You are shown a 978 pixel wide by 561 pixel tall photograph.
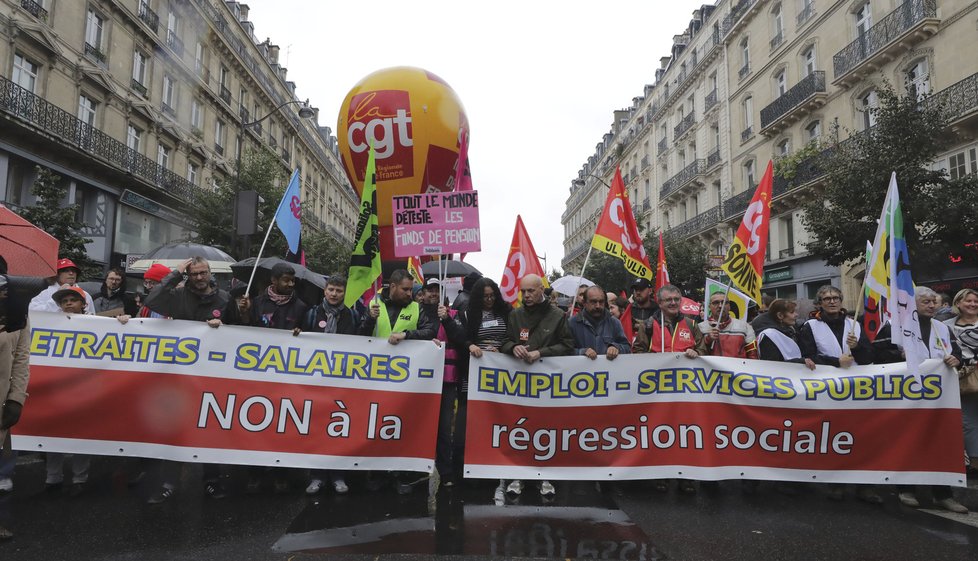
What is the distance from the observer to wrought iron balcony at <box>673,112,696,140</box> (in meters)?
38.7

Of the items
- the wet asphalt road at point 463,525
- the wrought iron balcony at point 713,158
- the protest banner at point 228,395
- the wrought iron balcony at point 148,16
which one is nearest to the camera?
the wet asphalt road at point 463,525

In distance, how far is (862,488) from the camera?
16.4ft

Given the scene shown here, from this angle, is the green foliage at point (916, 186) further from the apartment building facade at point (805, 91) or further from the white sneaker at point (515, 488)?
the white sneaker at point (515, 488)

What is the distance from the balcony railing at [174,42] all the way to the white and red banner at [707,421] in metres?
29.0

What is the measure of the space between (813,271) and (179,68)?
2982cm

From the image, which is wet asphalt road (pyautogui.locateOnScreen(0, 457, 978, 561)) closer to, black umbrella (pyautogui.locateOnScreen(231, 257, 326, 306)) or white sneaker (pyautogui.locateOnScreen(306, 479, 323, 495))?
white sneaker (pyautogui.locateOnScreen(306, 479, 323, 495))

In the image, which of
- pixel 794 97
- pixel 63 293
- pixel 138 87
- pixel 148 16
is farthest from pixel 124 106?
pixel 794 97

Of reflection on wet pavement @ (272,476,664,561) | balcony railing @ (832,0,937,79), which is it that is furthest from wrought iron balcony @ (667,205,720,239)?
reflection on wet pavement @ (272,476,664,561)

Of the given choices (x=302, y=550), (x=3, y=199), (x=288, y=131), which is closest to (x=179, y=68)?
(x=3, y=199)

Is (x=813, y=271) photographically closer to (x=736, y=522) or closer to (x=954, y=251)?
(x=954, y=251)

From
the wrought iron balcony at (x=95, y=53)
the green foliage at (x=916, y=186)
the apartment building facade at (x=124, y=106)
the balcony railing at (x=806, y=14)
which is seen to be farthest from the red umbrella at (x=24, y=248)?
the balcony railing at (x=806, y=14)

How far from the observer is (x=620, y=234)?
6.54 meters

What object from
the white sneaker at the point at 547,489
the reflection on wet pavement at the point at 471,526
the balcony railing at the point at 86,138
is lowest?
the reflection on wet pavement at the point at 471,526

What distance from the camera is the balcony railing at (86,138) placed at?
57.3 feet
